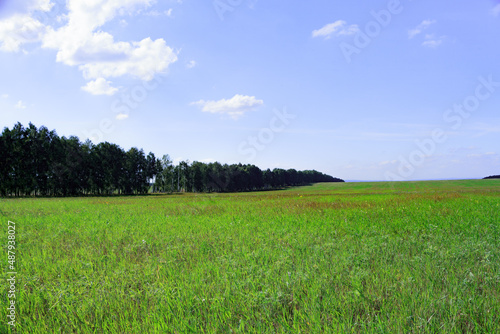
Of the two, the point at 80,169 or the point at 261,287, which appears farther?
the point at 80,169

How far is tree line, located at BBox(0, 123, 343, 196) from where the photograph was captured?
5403cm

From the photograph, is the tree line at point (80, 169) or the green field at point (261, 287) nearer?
the green field at point (261, 287)

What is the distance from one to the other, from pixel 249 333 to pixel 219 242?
4256 millimetres

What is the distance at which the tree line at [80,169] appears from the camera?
54031 millimetres

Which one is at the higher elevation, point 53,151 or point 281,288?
point 53,151

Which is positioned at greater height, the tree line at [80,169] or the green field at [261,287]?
the tree line at [80,169]

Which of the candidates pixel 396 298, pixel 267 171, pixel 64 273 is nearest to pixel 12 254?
pixel 64 273

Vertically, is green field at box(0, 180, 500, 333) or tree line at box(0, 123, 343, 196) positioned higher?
tree line at box(0, 123, 343, 196)

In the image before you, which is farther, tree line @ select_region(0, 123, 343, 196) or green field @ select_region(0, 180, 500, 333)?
tree line @ select_region(0, 123, 343, 196)

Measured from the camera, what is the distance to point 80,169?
6569 centimetres

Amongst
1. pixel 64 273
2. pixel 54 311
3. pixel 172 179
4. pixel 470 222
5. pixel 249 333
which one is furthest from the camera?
pixel 172 179

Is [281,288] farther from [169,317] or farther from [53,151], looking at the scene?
[53,151]

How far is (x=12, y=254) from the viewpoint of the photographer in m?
6.46

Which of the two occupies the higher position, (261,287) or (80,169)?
(80,169)
